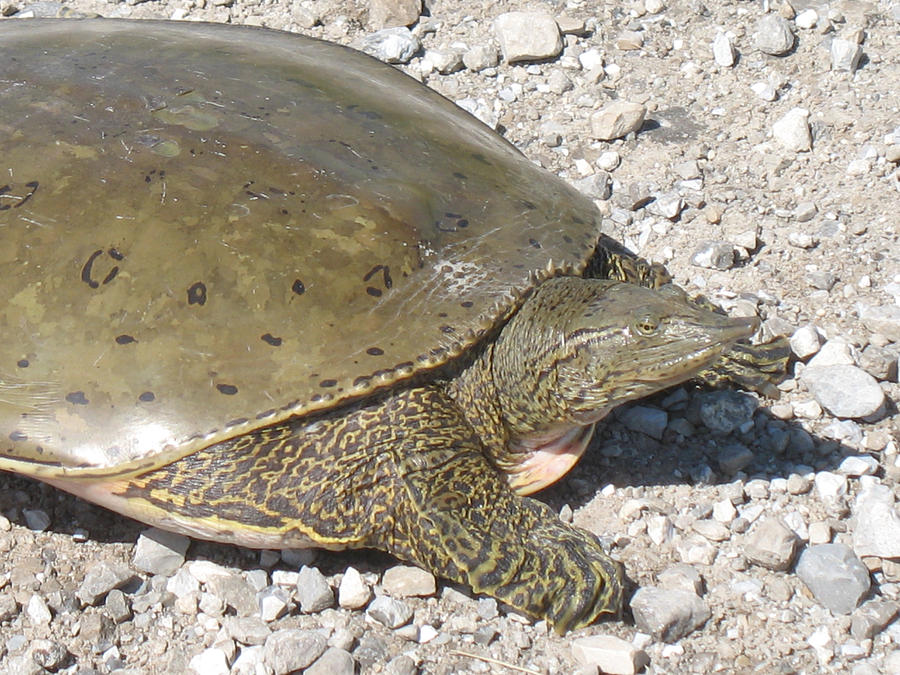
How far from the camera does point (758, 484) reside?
9.71 feet

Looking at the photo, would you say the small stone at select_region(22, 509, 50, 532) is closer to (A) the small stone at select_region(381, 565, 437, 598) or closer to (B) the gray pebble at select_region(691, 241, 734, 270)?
(A) the small stone at select_region(381, 565, 437, 598)

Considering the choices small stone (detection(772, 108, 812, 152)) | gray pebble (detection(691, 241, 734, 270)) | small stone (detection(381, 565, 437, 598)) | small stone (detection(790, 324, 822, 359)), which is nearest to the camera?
small stone (detection(381, 565, 437, 598))

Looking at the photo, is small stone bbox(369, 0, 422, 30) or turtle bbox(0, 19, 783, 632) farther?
small stone bbox(369, 0, 422, 30)

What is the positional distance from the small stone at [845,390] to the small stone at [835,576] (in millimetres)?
522

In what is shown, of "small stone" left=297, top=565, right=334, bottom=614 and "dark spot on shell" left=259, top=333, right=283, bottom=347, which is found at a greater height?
"dark spot on shell" left=259, top=333, right=283, bottom=347

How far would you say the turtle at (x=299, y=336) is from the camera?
249 cm

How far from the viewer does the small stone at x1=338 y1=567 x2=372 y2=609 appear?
8.69 feet

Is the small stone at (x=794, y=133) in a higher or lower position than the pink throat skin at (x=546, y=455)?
higher

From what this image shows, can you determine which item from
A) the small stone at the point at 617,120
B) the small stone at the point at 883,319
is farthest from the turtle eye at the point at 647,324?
the small stone at the point at 617,120

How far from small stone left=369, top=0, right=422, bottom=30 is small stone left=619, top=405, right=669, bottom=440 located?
2.16 metres

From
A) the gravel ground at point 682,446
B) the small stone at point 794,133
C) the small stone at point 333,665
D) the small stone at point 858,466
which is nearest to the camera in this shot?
the small stone at point 333,665

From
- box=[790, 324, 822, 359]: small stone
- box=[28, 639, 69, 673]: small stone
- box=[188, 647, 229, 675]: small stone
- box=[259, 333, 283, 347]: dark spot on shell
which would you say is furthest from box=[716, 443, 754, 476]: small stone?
box=[28, 639, 69, 673]: small stone

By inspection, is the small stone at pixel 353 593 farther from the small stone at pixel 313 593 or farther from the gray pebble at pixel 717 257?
the gray pebble at pixel 717 257

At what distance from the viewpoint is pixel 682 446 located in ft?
10.2
